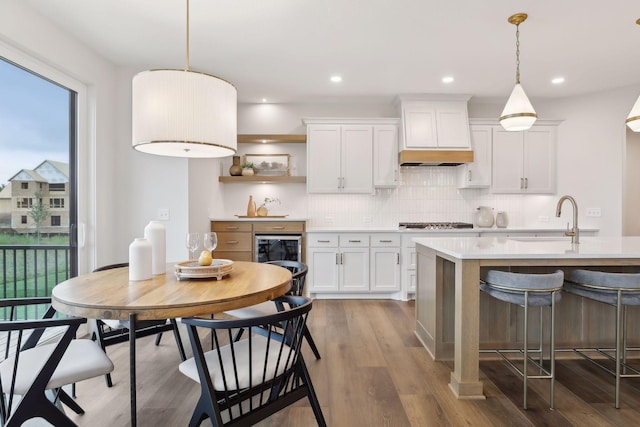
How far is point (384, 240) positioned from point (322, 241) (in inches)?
30.8

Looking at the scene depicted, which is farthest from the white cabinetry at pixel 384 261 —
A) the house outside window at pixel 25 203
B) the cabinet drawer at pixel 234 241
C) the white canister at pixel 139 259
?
the house outside window at pixel 25 203

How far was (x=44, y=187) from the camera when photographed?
9.40ft

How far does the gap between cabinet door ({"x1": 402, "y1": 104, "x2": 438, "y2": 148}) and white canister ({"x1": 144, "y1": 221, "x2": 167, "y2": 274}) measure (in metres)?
3.34

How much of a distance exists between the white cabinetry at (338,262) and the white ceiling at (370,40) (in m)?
1.88

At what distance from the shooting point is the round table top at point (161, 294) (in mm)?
1515

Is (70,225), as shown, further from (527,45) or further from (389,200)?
(527,45)

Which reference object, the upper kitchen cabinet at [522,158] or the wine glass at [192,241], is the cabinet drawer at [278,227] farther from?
the upper kitchen cabinet at [522,158]

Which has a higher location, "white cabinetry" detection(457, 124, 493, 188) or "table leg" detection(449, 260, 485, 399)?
"white cabinetry" detection(457, 124, 493, 188)

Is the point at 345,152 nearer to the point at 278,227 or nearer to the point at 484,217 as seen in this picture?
the point at 278,227

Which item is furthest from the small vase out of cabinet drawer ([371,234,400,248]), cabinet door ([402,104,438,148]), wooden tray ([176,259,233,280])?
wooden tray ([176,259,233,280])

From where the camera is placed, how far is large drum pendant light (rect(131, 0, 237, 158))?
1748 mm

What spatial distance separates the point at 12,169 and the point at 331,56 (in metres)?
2.78

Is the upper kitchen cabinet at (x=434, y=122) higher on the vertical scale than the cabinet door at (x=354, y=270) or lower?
higher

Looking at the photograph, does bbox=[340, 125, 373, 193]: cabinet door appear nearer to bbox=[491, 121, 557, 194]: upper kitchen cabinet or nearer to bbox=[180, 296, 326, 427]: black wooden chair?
bbox=[491, 121, 557, 194]: upper kitchen cabinet
